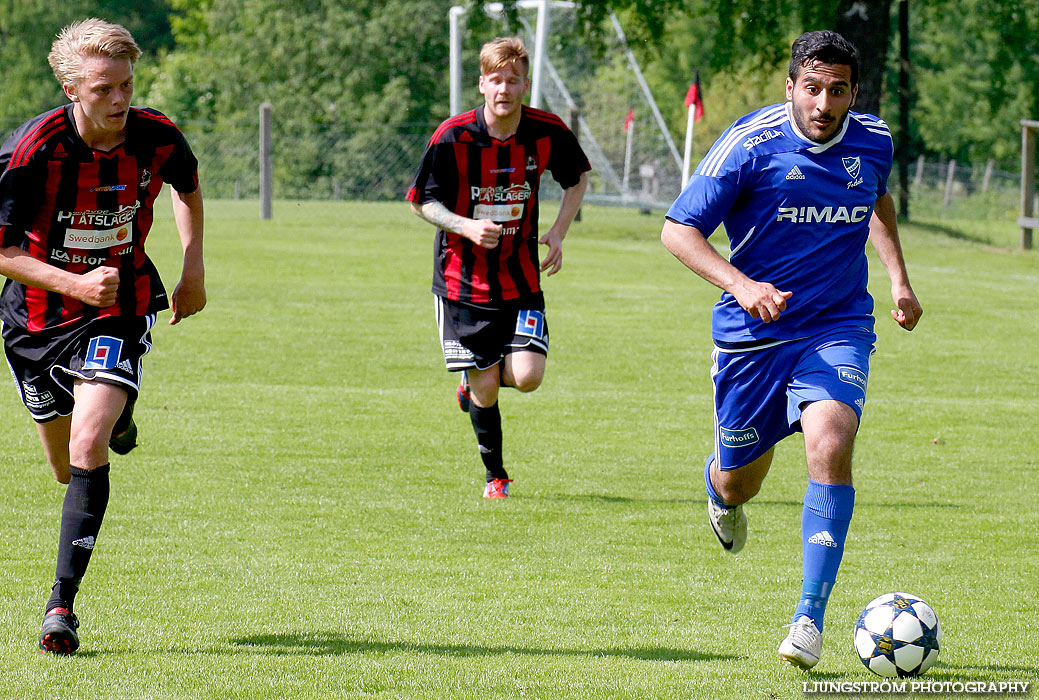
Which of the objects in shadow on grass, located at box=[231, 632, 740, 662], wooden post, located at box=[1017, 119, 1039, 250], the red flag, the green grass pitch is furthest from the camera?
the red flag

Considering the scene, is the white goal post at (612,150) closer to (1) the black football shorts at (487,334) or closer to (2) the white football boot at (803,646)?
(1) the black football shorts at (487,334)

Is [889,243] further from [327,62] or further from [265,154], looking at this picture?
[327,62]

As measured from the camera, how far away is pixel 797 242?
5.01 meters

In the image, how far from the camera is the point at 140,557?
19.3ft

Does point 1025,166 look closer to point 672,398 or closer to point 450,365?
point 672,398

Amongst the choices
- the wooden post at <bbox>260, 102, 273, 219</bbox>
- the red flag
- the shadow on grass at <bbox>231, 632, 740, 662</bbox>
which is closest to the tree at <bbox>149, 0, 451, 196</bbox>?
the red flag

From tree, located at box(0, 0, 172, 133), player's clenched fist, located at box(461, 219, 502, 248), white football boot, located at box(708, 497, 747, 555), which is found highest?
player's clenched fist, located at box(461, 219, 502, 248)

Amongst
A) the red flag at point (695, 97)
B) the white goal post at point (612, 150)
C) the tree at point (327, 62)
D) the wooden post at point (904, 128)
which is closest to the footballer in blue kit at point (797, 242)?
the red flag at point (695, 97)

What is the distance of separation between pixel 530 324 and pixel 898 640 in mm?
3473

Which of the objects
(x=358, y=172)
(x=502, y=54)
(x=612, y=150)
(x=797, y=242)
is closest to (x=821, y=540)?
(x=797, y=242)

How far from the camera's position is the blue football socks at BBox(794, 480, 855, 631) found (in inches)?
177

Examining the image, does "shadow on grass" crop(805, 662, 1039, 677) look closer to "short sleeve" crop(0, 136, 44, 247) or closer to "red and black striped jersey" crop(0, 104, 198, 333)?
"red and black striped jersey" crop(0, 104, 198, 333)

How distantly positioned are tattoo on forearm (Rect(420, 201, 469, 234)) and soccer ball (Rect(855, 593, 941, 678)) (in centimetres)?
335

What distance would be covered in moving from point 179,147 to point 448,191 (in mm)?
2430
